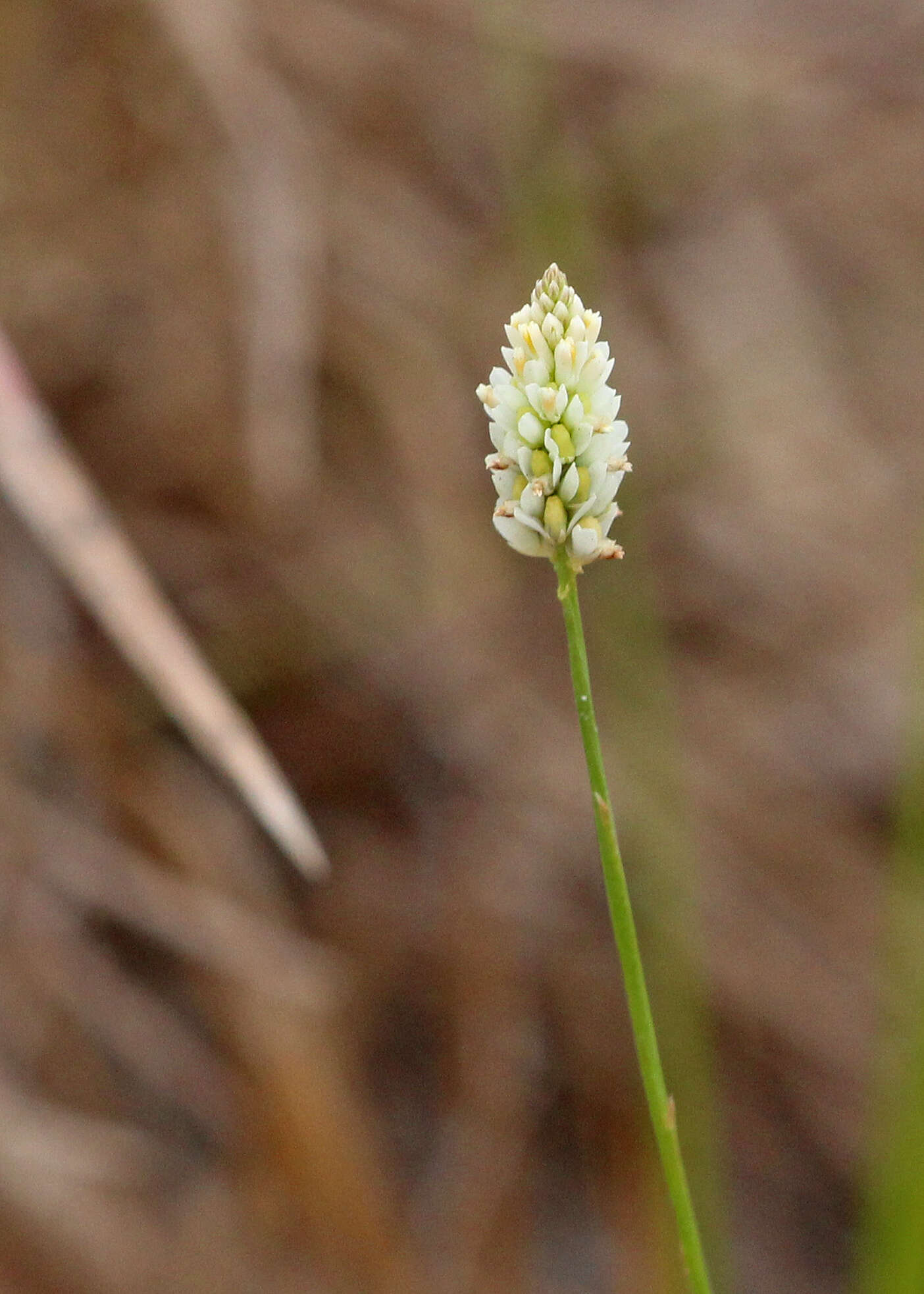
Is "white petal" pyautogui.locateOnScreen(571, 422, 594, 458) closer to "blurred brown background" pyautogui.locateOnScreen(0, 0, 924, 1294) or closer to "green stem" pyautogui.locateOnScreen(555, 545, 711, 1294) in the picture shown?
"green stem" pyautogui.locateOnScreen(555, 545, 711, 1294)

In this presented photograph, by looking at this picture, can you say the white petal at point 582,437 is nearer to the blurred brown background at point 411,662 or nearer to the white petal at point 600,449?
the white petal at point 600,449

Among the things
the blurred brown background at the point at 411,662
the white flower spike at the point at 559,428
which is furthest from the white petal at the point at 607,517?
the blurred brown background at the point at 411,662

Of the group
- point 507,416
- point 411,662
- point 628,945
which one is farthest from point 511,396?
point 411,662

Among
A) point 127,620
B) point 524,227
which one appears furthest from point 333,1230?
point 524,227

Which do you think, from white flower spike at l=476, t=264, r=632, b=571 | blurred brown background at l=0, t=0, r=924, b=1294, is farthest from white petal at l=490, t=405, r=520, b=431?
blurred brown background at l=0, t=0, r=924, b=1294

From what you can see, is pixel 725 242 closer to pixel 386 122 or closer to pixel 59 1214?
pixel 386 122

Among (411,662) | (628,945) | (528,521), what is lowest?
(628,945)

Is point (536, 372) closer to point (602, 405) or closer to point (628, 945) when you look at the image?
point (602, 405)
